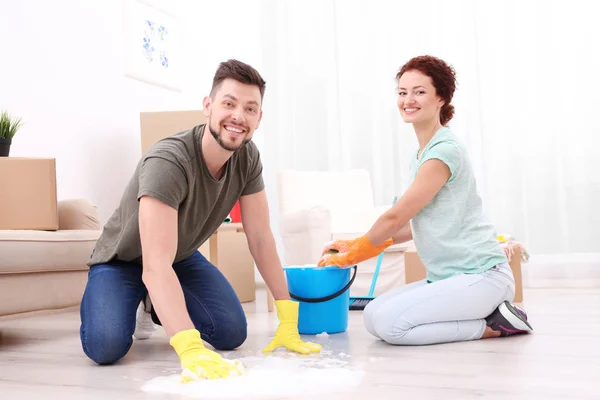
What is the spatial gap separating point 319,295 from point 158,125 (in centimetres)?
192

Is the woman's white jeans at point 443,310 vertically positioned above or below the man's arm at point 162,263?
below

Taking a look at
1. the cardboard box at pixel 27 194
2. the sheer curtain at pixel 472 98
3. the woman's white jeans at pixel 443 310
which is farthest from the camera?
the sheer curtain at pixel 472 98

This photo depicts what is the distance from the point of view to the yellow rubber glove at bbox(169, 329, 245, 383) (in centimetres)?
151

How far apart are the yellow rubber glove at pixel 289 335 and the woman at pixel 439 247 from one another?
0.79 feet

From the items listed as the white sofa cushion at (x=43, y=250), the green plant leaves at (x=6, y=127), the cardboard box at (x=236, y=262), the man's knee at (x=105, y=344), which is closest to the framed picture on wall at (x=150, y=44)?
the green plant leaves at (x=6, y=127)

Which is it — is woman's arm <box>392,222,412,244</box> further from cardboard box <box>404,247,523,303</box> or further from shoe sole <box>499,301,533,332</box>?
cardboard box <box>404,247,523,303</box>

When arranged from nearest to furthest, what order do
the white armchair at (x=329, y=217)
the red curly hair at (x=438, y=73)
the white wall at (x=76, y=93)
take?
the red curly hair at (x=438, y=73), the white wall at (x=76, y=93), the white armchair at (x=329, y=217)

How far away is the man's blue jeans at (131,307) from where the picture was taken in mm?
1836

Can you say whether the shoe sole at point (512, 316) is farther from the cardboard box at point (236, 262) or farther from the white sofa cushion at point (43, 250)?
the cardboard box at point (236, 262)

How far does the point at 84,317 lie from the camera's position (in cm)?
190

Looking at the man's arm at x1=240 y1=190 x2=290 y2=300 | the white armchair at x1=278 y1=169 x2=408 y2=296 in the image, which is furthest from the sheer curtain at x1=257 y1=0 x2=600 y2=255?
the man's arm at x1=240 y1=190 x2=290 y2=300

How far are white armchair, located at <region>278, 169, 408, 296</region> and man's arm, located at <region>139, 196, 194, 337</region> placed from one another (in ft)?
5.66

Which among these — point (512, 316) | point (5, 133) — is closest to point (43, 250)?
point (5, 133)

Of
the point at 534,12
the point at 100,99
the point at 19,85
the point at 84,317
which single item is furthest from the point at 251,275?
the point at 534,12
